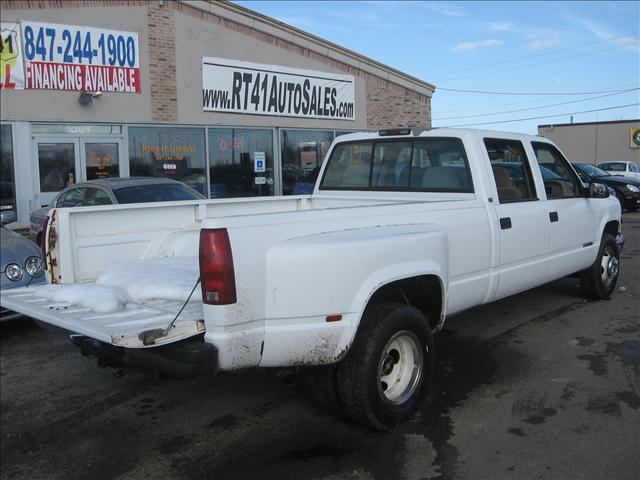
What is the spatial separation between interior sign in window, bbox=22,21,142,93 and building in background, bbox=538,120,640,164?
108 ft

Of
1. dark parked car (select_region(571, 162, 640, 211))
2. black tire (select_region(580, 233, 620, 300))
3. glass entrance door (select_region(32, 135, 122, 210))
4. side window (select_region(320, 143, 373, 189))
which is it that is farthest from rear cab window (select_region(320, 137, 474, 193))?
dark parked car (select_region(571, 162, 640, 211))

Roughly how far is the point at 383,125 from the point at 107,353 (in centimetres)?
1572

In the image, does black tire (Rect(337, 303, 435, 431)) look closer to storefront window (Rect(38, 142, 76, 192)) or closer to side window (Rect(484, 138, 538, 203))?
side window (Rect(484, 138, 538, 203))

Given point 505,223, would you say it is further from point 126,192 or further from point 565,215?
point 126,192

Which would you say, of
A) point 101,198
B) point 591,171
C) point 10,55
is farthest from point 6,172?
point 591,171

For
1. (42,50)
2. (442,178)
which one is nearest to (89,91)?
(42,50)

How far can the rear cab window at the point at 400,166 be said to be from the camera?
5.21 meters

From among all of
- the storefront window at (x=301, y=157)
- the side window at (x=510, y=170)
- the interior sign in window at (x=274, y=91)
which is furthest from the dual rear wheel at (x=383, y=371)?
the storefront window at (x=301, y=157)

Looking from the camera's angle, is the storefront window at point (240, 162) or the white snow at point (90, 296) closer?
the white snow at point (90, 296)

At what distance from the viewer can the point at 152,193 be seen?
9422 mm

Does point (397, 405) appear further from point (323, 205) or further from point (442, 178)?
point (323, 205)

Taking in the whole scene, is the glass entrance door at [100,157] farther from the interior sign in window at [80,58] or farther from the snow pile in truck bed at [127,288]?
the snow pile in truck bed at [127,288]

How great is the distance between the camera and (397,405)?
13.0ft

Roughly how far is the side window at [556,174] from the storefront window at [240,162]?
31.3 feet
